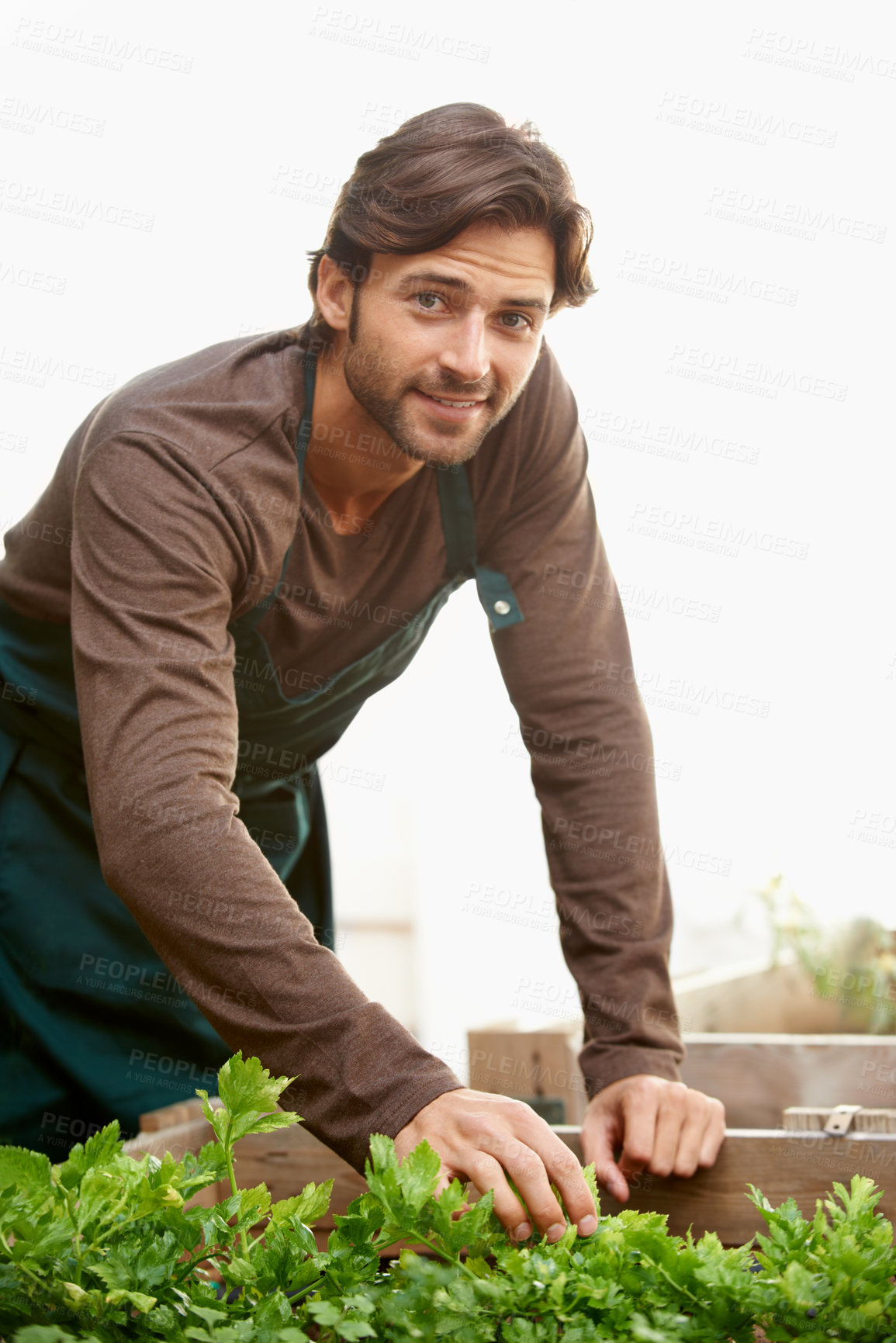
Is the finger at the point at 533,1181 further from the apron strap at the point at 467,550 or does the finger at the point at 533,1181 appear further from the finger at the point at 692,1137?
the apron strap at the point at 467,550

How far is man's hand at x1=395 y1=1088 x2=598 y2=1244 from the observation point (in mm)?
660

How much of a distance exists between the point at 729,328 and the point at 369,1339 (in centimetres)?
298

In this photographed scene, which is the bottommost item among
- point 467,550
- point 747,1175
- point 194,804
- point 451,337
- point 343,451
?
point 747,1175

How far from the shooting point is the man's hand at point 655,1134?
3.20 ft

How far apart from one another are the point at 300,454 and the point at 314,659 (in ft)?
0.87

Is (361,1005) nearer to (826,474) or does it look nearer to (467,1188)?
(467,1188)

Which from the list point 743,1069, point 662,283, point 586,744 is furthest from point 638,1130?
point 662,283

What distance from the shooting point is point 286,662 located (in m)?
1.30

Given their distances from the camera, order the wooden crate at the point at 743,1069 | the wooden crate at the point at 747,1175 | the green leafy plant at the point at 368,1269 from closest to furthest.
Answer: the green leafy plant at the point at 368,1269, the wooden crate at the point at 747,1175, the wooden crate at the point at 743,1069

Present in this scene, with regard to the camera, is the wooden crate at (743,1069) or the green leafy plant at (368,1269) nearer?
the green leafy plant at (368,1269)

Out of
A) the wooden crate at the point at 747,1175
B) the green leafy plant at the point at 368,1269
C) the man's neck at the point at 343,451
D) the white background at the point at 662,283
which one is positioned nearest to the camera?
the green leafy plant at the point at 368,1269

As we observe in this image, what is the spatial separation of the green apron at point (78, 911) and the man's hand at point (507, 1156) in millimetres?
627

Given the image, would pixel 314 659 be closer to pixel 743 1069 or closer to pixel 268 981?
pixel 268 981

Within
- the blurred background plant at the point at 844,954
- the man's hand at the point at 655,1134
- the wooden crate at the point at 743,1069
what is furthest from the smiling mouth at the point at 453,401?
the blurred background plant at the point at 844,954
